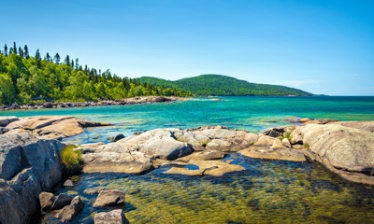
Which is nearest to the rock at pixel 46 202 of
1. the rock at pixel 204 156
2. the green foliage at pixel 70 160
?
the green foliage at pixel 70 160

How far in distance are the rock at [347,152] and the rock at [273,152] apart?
1.90m

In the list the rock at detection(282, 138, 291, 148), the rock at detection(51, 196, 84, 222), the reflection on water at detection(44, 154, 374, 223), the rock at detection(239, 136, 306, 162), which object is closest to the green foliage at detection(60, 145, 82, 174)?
the reflection on water at detection(44, 154, 374, 223)

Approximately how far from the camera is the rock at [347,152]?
17969mm

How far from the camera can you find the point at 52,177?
17078 millimetres

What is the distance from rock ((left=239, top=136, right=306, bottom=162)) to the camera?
23.4 metres

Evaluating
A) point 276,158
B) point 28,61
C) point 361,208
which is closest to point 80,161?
point 276,158

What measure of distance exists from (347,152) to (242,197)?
1052cm

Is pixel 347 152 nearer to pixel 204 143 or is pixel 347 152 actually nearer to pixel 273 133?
pixel 204 143

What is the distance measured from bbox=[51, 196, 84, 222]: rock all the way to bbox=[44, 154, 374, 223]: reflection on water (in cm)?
40

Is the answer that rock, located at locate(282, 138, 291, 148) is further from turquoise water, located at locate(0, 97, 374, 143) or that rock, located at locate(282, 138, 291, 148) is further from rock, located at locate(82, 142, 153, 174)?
rock, located at locate(82, 142, 153, 174)

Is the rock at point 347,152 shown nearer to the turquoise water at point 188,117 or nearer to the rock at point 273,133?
the rock at point 273,133

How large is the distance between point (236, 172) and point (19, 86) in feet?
481

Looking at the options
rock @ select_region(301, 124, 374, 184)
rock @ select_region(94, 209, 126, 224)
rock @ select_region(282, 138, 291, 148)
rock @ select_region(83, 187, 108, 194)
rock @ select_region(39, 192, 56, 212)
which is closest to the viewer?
rock @ select_region(94, 209, 126, 224)

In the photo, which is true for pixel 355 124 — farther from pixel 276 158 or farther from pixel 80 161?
pixel 80 161
